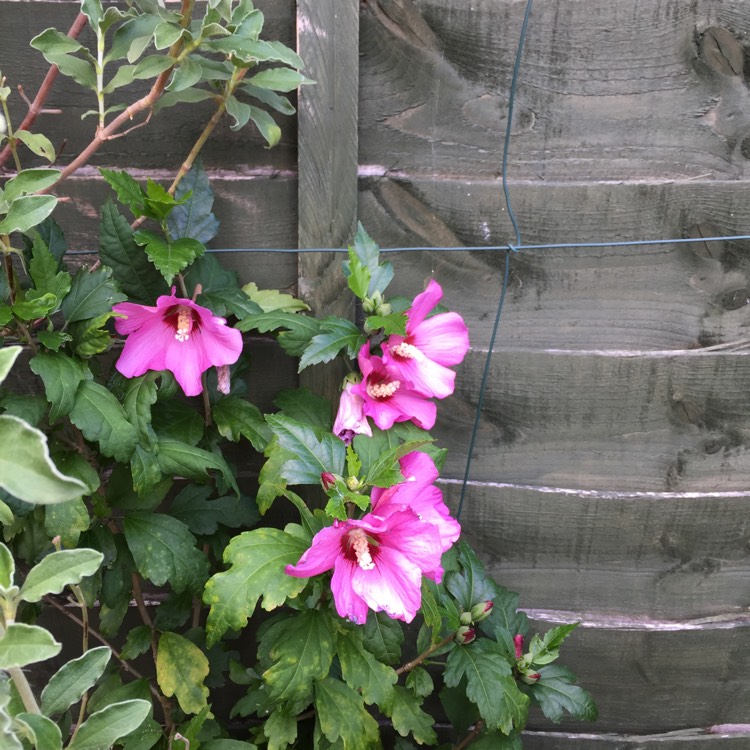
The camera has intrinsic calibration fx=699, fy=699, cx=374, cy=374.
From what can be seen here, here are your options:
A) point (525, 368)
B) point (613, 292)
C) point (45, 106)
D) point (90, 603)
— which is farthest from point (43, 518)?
point (613, 292)

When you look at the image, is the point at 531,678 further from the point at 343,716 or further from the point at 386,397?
the point at 386,397

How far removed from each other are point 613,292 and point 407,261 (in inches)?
15.1

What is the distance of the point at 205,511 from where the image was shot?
1203 mm

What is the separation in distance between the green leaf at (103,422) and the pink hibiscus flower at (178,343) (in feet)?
0.30

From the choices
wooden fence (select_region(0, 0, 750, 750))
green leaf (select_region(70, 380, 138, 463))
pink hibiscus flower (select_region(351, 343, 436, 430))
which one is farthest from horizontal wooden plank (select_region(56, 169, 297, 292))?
green leaf (select_region(70, 380, 138, 463))

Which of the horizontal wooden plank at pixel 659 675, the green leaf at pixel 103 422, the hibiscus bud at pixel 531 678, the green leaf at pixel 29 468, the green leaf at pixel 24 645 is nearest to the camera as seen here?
the green leaf at pixel 29 468

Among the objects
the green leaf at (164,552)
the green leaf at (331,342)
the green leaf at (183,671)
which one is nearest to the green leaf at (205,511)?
the green leaf at (164,552)

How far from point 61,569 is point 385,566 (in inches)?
17.1

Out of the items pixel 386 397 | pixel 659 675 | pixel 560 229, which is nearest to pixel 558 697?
pixel 659 675

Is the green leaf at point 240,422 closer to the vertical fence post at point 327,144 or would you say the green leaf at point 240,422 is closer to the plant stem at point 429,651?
the vertical fence post at point 327,144

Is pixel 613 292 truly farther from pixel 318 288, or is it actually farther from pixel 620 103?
pixel 318 288

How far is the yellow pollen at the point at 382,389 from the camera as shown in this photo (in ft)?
3.60

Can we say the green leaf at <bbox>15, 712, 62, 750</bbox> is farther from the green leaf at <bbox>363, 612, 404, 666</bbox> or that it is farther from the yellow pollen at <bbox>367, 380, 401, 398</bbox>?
the yellow pollen at <bbox>367, 380, 401, 398</bbox>

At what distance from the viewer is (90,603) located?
1089 millimetres
